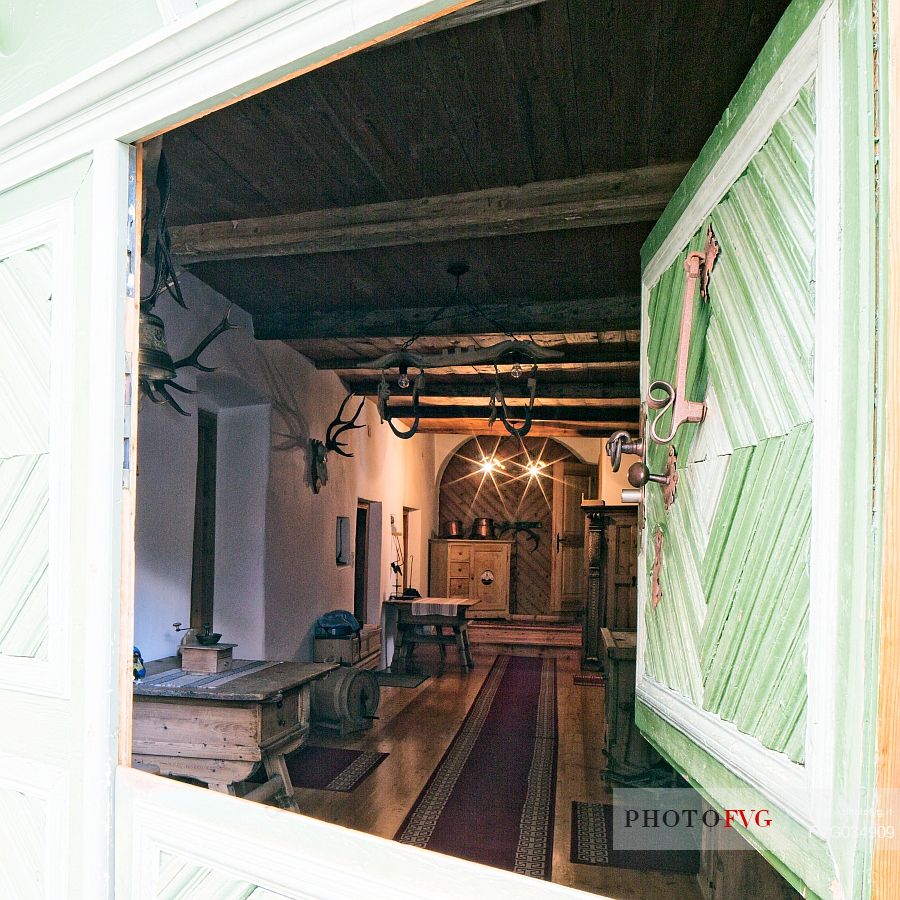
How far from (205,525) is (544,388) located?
354 centimetres

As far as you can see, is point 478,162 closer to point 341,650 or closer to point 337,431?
point 337,431

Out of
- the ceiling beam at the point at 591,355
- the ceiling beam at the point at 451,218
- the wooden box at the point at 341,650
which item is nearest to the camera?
the ceiling beam at the point at 451,218

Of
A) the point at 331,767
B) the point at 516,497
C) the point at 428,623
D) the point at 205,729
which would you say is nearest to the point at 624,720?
the point at 331,767

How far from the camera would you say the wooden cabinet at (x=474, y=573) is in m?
11.7

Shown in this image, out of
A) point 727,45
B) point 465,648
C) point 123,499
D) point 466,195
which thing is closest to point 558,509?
point 465,648

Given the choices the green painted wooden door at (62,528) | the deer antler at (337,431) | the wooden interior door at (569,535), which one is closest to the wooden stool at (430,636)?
the deer antler at (337,431)

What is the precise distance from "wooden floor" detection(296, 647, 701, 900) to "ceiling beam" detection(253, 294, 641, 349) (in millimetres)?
2804

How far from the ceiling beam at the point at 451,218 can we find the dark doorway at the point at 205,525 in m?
1.87

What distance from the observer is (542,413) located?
8.18 meters

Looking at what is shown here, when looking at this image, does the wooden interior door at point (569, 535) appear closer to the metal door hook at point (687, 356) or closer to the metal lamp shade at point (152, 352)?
the metal lamp shade at point (152, 352)

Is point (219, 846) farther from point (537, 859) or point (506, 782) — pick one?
point (506, 782)

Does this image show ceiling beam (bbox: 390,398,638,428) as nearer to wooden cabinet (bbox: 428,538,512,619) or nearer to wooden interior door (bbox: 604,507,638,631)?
wooden interior door (bbox: 604,507,638,631)

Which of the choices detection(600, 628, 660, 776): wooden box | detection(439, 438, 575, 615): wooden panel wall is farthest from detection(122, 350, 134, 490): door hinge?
detection(439, 438, 575, 615): wooden panel wall

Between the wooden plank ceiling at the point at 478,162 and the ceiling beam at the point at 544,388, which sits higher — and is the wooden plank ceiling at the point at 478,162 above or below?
above
